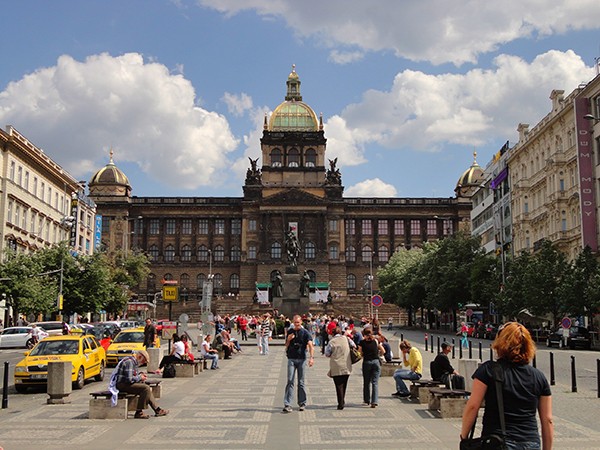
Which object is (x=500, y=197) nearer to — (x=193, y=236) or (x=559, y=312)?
(x=559, y=312)

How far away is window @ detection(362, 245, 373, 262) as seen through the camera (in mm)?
127125

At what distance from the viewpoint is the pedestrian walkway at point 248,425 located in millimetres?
12633

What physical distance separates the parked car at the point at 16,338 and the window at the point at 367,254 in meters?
86.4

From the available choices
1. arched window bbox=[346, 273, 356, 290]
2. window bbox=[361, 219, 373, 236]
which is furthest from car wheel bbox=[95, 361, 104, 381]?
window bbox=[361, 219, 373, 236]

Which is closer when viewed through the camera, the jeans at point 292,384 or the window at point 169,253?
the jeans at point 292,384

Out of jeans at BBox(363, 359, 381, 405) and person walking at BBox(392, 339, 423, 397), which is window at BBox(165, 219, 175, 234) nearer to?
person walking at BBox(392, 339, 423, 397)

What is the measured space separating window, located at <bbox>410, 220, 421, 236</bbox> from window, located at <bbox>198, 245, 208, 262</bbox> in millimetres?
36634

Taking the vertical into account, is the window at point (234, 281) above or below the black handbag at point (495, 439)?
above

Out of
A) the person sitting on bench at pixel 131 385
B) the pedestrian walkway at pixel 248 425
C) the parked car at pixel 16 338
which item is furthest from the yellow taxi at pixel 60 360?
the parked car at pixel 16 338

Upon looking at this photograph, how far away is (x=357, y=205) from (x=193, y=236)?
2946 centimetres

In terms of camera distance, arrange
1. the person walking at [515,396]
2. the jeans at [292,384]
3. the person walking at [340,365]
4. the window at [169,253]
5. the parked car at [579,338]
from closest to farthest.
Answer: the person walking at [515,396] → the jeans at [292,384] → the person walking at [340,365] → the parked car at [579,338] → the window at [169,253]

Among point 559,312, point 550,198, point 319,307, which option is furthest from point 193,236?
point 559,312

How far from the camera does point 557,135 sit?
62656 millimetres

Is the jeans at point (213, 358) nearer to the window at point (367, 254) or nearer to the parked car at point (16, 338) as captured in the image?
the parked car at point (16, 338)
